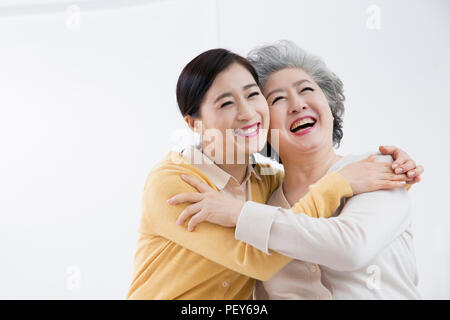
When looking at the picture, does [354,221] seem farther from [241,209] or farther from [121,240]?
[121,240]

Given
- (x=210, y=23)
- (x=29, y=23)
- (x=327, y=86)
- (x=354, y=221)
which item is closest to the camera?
(x=354, y=221)

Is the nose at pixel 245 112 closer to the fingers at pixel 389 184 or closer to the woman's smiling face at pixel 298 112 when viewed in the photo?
the woman's smiling face at pixel 298 112

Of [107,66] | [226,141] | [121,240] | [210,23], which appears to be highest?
[210,23]

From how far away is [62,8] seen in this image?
98.8 inches

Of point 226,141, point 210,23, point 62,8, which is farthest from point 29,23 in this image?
point 226,141

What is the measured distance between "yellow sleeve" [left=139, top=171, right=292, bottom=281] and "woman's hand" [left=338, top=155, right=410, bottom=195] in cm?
24

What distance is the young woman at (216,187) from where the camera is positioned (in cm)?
97

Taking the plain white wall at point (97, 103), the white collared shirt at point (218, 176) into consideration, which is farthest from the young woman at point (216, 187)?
the plain white wall at point (97, 103)

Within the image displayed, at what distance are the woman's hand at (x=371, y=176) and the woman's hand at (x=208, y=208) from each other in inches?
10.7

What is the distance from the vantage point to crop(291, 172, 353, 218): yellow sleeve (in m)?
0.97

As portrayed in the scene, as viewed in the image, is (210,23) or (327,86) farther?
(210,23)

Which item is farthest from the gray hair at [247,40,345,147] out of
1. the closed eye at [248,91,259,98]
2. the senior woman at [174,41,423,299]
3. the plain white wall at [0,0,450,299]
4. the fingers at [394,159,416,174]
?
the plain white wall at [0,0,450,299]

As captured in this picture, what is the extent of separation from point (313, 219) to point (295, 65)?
52 cm

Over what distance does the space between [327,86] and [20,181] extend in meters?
1.92
